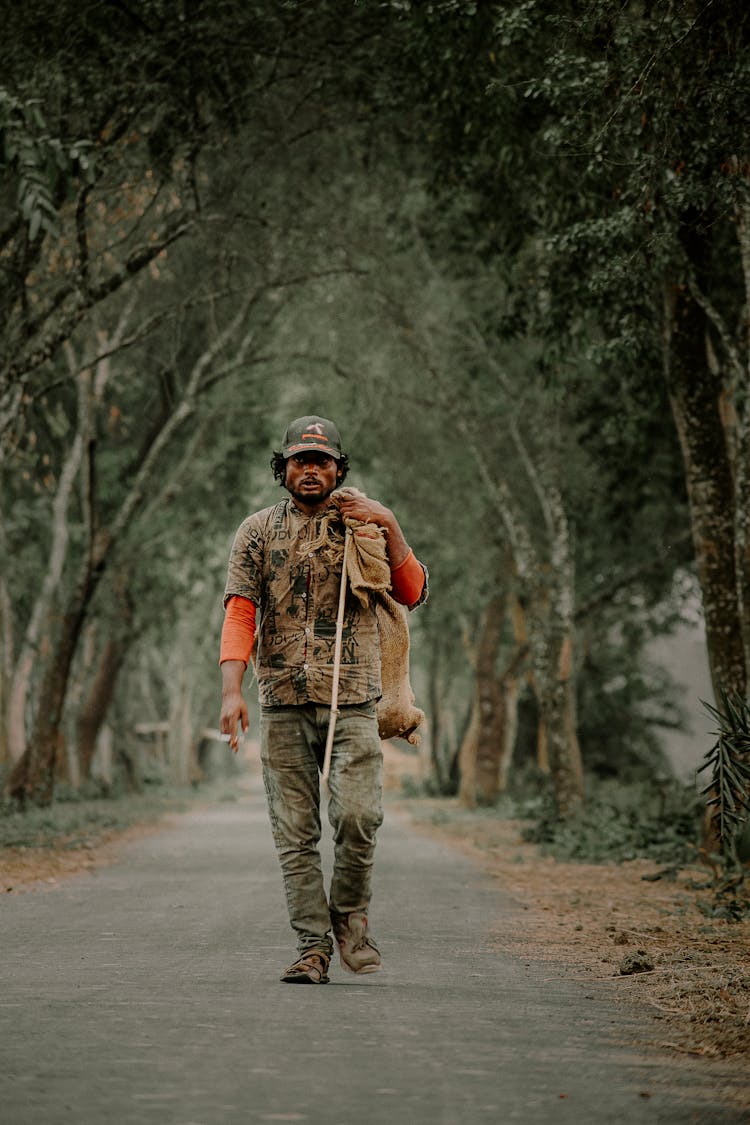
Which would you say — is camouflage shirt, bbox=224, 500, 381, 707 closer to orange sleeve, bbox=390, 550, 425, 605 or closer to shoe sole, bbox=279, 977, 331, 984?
orange sleeve, bbox=390, 550, 425, 605

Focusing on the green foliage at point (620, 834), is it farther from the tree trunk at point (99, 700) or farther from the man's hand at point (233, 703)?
the tree trunk at point (99, 700)

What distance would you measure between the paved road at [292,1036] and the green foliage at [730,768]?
5.14 ft

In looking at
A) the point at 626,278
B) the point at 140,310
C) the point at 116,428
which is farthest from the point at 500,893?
the point at 116,428

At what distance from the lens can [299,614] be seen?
655 cm

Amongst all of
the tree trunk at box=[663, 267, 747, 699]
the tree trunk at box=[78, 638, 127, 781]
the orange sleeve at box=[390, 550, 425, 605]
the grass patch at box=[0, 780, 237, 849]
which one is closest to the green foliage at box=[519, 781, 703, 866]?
the tree trunk at box=[663, 267, 747, 699]

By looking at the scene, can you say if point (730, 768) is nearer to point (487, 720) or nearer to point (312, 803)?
point (312, 803)

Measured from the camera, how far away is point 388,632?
6871 mm

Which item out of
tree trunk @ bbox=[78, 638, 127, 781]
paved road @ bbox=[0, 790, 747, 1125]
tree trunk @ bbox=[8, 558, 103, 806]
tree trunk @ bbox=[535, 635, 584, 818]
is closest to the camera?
paved road @ bbox=[0, 790, 747, 1125]

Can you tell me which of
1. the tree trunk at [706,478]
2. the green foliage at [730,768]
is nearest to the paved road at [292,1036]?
the green foliage at [730,768]

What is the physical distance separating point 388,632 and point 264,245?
536 inches

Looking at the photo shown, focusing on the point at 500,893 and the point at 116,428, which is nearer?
the point at 500,893

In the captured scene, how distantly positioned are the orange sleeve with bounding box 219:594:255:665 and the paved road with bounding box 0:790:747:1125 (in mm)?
1408

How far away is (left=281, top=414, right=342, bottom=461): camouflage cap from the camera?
6.55 metres

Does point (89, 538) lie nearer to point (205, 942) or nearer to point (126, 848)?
point (126, 848)
